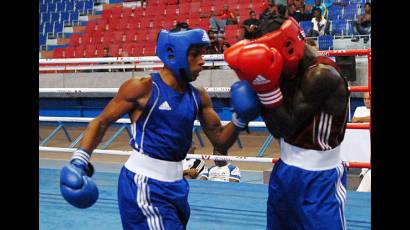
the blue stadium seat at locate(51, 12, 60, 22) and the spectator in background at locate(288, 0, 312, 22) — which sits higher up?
the blue stadium seat at locate(51, 12, 60, 22)

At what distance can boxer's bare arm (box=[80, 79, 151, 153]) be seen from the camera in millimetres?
2469

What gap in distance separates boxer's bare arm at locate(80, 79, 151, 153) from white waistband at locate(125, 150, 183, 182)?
18cm

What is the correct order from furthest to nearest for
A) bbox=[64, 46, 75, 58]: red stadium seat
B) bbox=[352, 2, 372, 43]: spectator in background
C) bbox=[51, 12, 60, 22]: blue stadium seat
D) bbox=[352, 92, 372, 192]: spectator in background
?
bbox=[51, 12, 60, 22]: blue stadium seat → bbox=[64, 46, 75, 58]: red stadium seat → bbox=[352, 2, 372, 43]: spectator in background → bbox=[352, 92, 372, 192]: spectator in background

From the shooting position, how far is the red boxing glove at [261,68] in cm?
217

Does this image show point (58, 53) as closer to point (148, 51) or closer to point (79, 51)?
point (79, 51)

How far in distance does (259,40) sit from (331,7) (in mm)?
8478

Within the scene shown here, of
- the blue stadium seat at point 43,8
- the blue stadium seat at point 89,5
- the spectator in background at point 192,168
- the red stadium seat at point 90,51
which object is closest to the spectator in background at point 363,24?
the spectator in background at point 192,168

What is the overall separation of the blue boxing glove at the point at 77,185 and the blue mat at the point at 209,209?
1.54m

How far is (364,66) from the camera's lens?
7.11 m

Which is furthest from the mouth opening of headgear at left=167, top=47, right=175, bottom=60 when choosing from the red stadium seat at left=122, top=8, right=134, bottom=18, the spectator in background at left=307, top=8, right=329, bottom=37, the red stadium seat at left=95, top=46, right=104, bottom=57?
the red stadium seat at left=122, top=8, right=134, bottom=18

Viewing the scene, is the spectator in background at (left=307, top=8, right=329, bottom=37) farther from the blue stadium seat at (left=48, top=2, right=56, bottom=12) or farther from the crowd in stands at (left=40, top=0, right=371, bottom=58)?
the blue stadium seat at (left=48, top=2, right=56, bottom=12)
